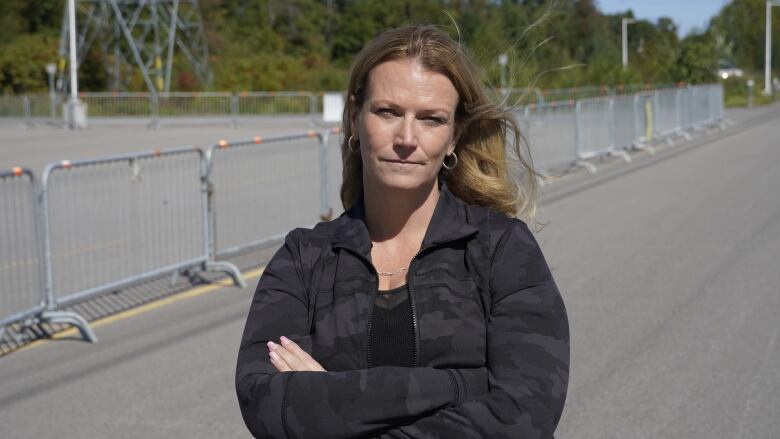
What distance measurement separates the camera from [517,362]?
233 centimetres

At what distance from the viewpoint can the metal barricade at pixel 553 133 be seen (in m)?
19.5

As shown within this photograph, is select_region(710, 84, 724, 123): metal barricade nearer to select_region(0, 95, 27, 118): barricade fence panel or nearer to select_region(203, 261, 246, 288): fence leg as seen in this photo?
select_region(0, 95, 27, 118): barricade fence panel

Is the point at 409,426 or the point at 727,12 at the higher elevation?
the point at 727,12

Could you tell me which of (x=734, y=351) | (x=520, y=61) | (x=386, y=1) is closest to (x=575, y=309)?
(x=734, y=351)

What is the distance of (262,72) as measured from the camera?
55469 millimetres

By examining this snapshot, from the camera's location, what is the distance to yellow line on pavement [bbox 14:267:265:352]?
26.9 ft

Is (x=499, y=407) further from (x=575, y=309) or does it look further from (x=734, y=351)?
(x=575, y=309)

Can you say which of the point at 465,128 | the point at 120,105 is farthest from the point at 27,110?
the point at 465,128

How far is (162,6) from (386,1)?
32047 mm

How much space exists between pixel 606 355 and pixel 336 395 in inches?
202

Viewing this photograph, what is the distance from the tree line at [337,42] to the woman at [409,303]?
2237cm

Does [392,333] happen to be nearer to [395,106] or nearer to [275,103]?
[395,106]

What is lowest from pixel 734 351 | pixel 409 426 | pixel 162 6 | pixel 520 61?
pixel 734 351

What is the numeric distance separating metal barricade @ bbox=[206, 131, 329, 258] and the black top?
26.8 ft
